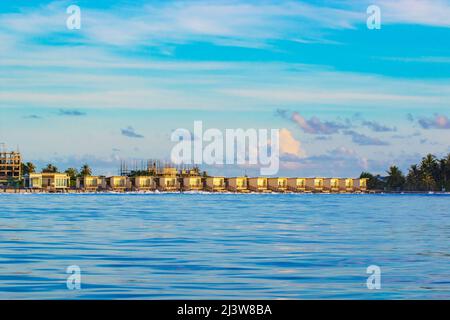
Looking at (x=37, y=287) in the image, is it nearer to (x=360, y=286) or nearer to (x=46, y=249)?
(x=360, y=286)

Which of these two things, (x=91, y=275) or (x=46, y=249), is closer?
(x=91, y=275)

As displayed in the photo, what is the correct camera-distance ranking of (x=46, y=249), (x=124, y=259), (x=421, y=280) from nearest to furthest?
(x=421, y=280)
(x=124, y=259)
(x=46, y=249)

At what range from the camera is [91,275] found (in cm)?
3045

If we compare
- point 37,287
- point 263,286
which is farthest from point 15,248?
point 263,286

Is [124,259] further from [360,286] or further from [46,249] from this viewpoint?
[360,286]

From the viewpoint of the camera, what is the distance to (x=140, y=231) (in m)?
58.4
